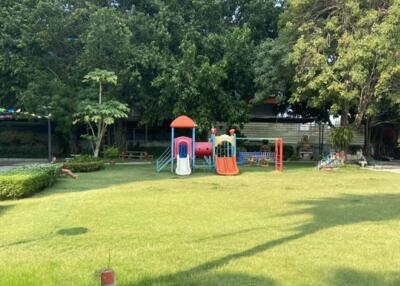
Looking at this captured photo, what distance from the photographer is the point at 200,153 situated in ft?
66.9

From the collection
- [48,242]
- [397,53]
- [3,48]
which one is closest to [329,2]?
[397,53]

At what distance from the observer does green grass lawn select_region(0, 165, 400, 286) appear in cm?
500

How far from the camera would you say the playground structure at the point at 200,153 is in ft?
59.8

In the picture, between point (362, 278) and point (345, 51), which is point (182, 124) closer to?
point (345, 51)

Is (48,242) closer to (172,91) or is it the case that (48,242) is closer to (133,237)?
(133,237)

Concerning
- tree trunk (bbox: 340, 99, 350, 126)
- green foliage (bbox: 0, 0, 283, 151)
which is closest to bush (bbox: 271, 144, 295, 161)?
green foliage (bbox: 0, 0, 283, 151)

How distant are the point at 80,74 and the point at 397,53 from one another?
1584cm

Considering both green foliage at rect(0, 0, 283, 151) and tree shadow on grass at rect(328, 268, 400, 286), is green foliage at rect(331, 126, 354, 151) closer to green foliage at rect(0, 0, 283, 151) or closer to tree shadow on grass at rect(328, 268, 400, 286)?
green foliage at rect(0, 0, 283, 151)

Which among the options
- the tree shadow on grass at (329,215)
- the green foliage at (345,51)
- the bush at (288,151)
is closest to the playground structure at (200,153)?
the green foliage at (345,51)

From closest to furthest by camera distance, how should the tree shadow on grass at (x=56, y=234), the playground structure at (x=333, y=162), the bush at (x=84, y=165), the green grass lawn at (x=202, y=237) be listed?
the green grass lawn at (x=202, y=237) < the tree shadow on grass at (x=56, y=234) < the bush at (x=84, y=165) < the playground structure at (x=333, y=162)

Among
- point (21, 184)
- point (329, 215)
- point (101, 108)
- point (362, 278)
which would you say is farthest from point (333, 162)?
point (362, 278)

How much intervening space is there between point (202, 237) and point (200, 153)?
539 inches

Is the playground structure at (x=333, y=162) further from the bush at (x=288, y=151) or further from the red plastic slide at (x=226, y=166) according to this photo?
the bush at (x=288, y=151)

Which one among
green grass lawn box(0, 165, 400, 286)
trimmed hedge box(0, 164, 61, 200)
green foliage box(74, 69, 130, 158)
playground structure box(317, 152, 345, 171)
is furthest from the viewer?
green foliage box(74, 69, 130, 158)
